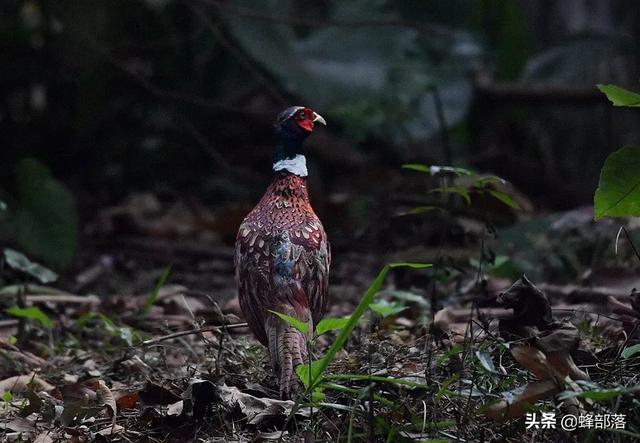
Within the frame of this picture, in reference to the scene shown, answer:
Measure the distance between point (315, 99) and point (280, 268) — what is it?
12.6ft

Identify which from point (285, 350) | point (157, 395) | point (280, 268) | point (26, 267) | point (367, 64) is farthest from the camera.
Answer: point (367, 64)

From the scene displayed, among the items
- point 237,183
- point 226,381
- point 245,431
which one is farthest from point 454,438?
point 237,183

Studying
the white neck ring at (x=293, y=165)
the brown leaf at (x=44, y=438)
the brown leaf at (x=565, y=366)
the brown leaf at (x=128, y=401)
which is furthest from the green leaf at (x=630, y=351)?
the brown leaf at (x=44, y=438)

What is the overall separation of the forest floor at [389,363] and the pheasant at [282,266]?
135 millimetres

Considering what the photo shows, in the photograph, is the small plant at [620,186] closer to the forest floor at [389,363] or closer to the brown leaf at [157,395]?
the forest floor at [389,363]

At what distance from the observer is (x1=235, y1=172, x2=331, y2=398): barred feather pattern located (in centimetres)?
321

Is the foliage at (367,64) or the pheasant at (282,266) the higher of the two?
the foliage at (367,64)

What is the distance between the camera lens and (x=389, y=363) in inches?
124

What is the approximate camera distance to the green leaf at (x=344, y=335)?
8.48 feet

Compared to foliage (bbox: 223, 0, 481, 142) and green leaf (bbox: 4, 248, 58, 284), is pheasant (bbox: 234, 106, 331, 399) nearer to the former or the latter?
green leaf (bbox: 4, 248, 58, 284)

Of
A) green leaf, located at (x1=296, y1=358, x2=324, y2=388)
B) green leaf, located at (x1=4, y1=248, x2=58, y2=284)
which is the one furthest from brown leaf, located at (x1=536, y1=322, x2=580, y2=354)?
green leaf, located at (x1=4, y1=248, x2=58, y2=284)

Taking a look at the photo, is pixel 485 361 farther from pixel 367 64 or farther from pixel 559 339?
pixel 367 64

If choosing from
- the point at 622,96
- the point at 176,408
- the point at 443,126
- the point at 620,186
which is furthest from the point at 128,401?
the point at 443,126

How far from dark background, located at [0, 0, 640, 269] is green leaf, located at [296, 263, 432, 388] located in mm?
3418
